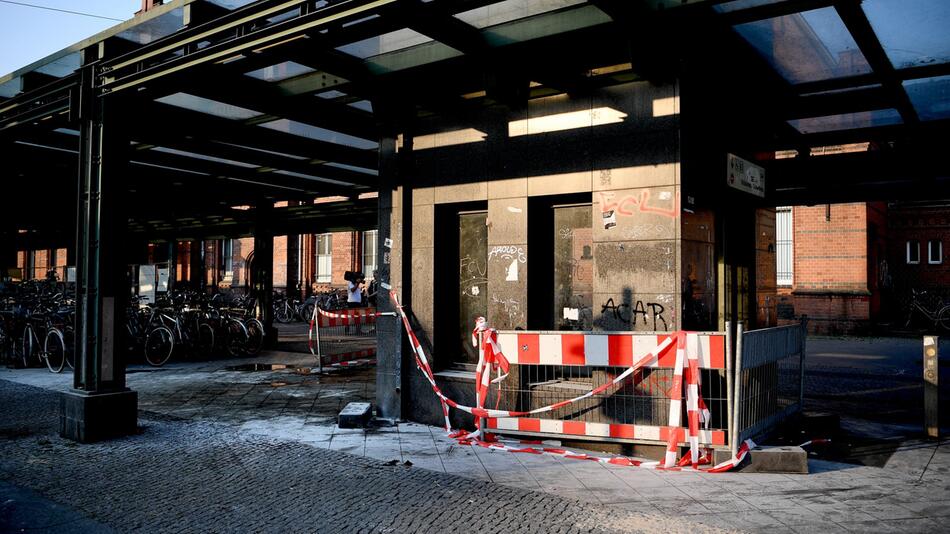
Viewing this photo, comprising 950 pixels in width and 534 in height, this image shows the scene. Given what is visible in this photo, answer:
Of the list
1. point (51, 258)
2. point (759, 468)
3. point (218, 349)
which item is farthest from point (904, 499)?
point (51, 258)

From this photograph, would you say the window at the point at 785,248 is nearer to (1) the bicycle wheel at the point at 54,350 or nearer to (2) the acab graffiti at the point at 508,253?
(2) the acab graffiti at the point at 508,253

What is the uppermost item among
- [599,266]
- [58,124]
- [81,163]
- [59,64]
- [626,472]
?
[59,64]

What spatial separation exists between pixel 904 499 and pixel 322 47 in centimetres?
543

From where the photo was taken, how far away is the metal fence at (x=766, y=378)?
5.57 metres

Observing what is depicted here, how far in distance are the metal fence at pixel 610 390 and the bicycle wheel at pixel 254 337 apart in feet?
30.7

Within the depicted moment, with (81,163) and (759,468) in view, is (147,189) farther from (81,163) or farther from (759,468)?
(759,468)

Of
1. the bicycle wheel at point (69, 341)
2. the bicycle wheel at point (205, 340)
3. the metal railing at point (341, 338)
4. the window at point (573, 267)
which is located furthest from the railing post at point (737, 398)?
the bicycle wheel at point (205, 340)

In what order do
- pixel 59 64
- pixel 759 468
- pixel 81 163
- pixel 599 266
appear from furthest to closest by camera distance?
1. pixel 59 64
2. pixel 81 163
3. pixel 599 266
4. pixel 759 468

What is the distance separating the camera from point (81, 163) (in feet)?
22.9

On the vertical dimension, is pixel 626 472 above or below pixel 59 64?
below

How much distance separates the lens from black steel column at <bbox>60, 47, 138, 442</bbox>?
676 centimetres

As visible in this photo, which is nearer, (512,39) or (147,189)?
(512,39)

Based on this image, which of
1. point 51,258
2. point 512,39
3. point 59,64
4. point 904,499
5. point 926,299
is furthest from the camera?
point 51,258

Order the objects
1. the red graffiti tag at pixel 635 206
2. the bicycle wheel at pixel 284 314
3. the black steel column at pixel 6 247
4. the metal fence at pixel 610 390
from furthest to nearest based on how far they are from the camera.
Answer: the bicycle wheel at pixel 284 314 → the black steel column at pixel 6 247 → the red graffiti tag at pixel 635 206 → the metal fence at pixel 610 390
